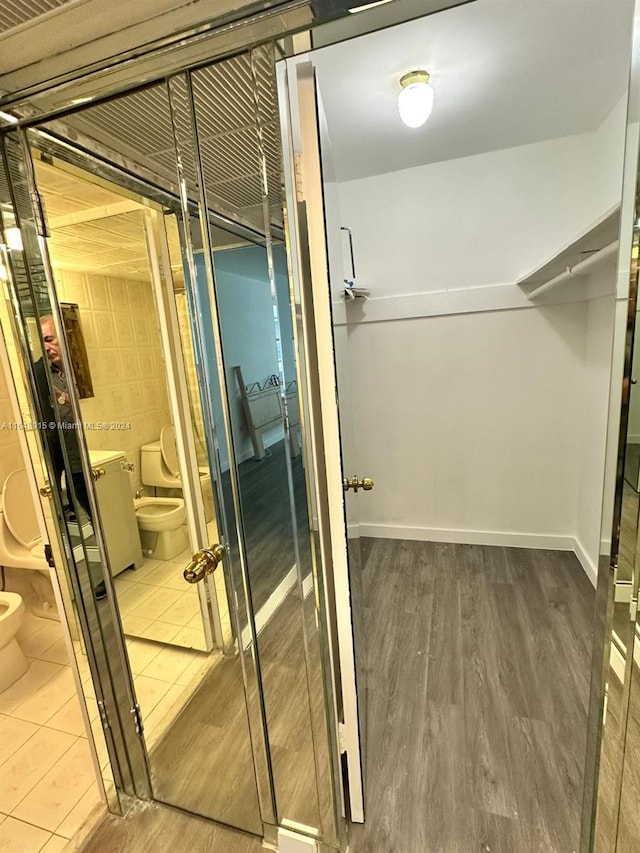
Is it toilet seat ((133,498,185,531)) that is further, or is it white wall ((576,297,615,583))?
white wall ((576,297,615,583))

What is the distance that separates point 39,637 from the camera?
7.55 ft

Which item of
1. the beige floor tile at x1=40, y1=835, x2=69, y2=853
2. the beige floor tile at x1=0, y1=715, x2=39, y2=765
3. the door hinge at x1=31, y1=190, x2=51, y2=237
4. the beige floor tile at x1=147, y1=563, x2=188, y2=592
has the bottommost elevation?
the beige floor tile at x1=0, y1=715, x2=39, y2=765

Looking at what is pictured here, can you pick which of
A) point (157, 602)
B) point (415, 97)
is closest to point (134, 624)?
point (157, 602)

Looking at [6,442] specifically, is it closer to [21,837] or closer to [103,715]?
[103,715]

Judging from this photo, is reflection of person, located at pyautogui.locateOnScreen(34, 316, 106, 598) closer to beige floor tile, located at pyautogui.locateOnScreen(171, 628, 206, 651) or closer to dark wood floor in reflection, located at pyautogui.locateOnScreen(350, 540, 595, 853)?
beige floor tile, located at pyautogui.locateOnScreen(171, 628, 206, 651)

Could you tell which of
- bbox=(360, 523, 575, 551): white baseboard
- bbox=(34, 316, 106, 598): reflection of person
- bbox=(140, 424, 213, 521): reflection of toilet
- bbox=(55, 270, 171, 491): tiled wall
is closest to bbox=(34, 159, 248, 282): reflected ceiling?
bbox=(55, 270, 171, 491): tiled wall

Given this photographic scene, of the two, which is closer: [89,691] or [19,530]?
[89,691]

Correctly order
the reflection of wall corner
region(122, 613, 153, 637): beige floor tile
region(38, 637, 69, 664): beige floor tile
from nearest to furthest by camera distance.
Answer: region(122, 613, 153, 637): beige floor tile, region(38, 637, 69, 664): beige floor tile, the reflection of wall corner

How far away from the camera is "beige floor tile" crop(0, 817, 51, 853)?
51.4 inches

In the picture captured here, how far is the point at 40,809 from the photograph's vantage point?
142 cm

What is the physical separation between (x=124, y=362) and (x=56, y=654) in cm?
171

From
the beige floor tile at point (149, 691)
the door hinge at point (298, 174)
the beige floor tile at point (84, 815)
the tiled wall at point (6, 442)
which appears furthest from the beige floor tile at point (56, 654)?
the door hinge at point (298, 174)

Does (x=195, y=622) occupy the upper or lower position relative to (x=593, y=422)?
lower

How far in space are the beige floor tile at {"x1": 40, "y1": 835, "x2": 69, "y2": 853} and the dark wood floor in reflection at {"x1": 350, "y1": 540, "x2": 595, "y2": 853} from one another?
94 cm
